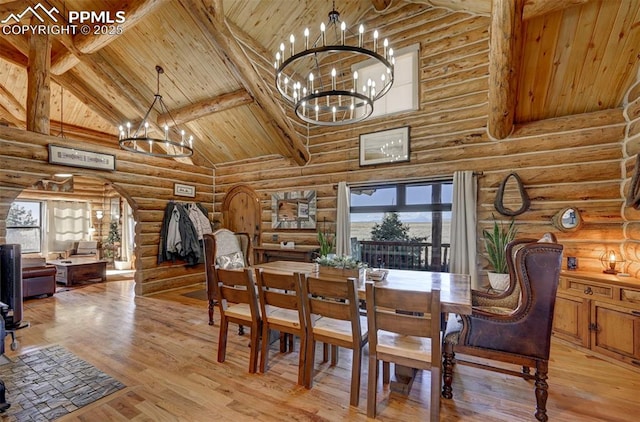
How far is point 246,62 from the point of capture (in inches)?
171

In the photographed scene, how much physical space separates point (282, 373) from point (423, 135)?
3.92m

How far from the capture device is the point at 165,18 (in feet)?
13.8

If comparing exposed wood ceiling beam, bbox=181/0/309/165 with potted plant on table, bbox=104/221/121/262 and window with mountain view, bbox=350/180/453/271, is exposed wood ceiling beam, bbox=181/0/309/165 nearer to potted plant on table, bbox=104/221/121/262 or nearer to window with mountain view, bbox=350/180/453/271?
window with mountain view, bbox=350/180/453/271

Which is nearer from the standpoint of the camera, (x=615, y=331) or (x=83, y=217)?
(x=615, y=331)

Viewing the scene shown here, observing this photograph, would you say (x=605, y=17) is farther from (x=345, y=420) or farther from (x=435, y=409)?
(x=345, y=420)

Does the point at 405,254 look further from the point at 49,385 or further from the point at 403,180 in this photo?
the point at 49,385

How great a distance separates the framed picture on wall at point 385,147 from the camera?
480 cm

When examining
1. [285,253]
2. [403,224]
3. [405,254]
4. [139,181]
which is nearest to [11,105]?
[139,181]

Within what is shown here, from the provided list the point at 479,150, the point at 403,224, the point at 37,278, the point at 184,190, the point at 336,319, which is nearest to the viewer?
the point at 336,319

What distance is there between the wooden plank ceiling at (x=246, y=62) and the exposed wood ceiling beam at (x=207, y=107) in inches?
0.8

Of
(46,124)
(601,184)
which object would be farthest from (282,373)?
(46,124)

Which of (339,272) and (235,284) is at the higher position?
(339,272)

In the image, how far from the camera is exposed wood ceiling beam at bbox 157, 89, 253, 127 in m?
5.06

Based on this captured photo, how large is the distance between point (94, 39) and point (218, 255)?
366 cm
